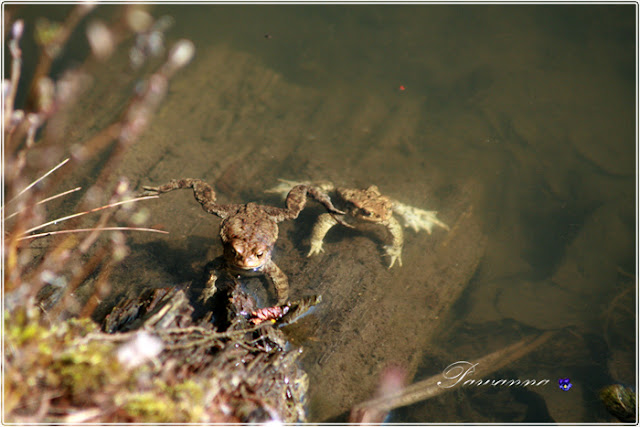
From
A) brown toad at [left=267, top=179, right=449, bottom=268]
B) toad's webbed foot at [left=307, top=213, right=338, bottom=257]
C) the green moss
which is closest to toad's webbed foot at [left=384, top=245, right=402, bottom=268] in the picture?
brown toad at [left=267, top=179, right=449, bottom=268]

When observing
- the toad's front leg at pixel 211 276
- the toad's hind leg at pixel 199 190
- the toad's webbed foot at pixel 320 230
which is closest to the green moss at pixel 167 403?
the toad's front leg at pixel 211 276

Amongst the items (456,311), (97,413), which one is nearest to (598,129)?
(456,311)

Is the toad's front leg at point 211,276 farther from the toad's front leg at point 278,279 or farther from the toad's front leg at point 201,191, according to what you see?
the toad's front leg at point 201,191

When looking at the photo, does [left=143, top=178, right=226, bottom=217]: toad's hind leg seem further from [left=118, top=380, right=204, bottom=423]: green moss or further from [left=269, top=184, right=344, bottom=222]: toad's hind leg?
[left=118, top=380, right=204, bottom=423]: green moss

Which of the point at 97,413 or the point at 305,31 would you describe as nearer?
the point at 97,413

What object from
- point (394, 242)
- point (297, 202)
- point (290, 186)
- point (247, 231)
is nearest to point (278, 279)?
point (247, 231)

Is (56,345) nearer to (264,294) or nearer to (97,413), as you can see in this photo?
(97,413)
